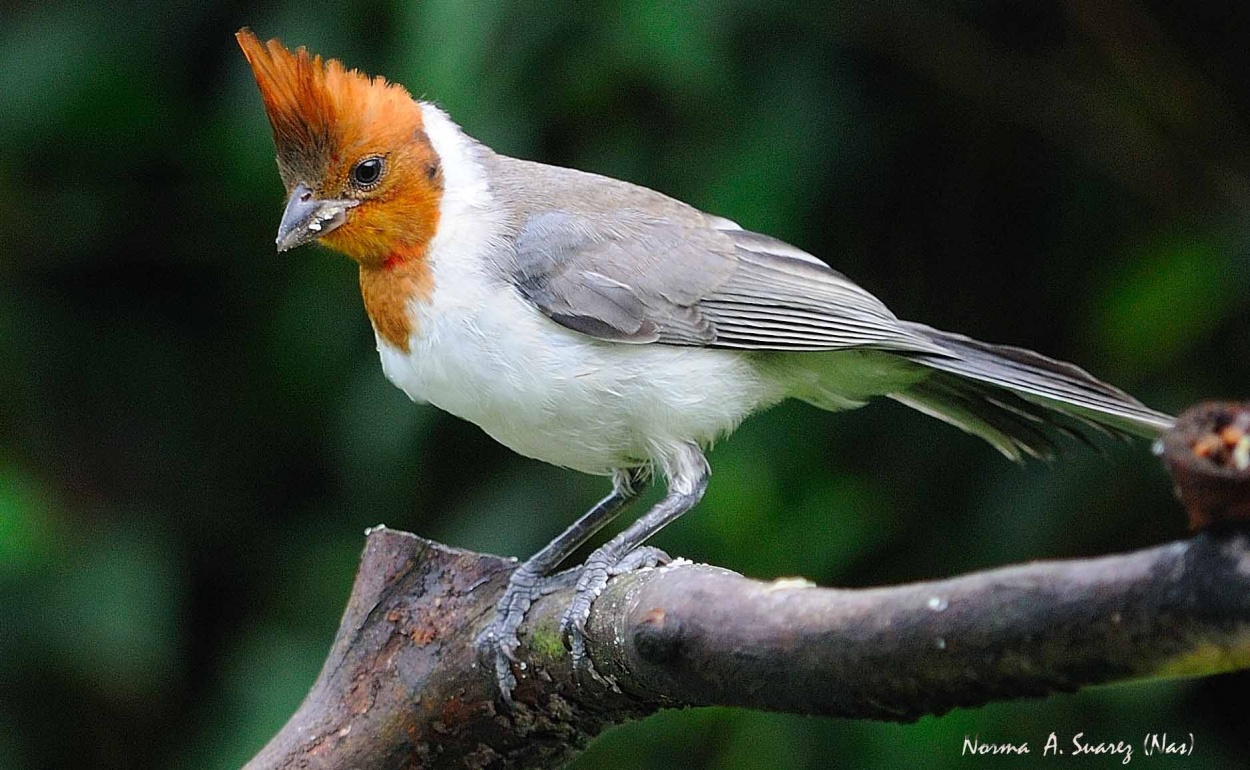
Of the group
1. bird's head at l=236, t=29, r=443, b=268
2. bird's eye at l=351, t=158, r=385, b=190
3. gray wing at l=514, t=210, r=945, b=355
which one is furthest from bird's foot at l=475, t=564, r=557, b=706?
bird's eye at l=351, t=158, r=385, b=190

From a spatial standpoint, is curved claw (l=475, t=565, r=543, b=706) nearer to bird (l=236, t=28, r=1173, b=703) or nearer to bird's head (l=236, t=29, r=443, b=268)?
bird (l=236, t=28, r=1173, b=703)

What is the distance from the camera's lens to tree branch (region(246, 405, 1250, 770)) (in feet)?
4.71

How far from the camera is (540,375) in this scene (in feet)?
9.62

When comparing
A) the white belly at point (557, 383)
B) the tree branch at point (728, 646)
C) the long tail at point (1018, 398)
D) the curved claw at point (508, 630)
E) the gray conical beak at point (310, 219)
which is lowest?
the tree branch at point (728, 646)

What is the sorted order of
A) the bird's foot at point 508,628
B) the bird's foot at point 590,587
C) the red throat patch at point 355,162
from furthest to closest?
the red throat patch at point 355,162 → the bird's foot at point 508,628 → the bird's foot at point 590,587

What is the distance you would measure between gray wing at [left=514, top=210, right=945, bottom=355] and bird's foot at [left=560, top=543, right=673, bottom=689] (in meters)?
0.58

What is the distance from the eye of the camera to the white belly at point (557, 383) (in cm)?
292

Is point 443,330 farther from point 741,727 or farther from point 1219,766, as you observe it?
point 1219,766

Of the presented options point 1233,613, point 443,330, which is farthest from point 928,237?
point 1233,613

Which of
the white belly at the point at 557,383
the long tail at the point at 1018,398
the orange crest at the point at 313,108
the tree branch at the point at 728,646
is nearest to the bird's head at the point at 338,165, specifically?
the orange crest at the point at 313,108

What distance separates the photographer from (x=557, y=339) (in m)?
3.01

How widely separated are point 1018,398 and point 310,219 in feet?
5.35

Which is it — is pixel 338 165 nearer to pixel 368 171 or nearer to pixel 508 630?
pixel 368 171

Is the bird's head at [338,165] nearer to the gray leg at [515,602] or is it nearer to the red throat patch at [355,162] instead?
the red throat patch at [355,162]
